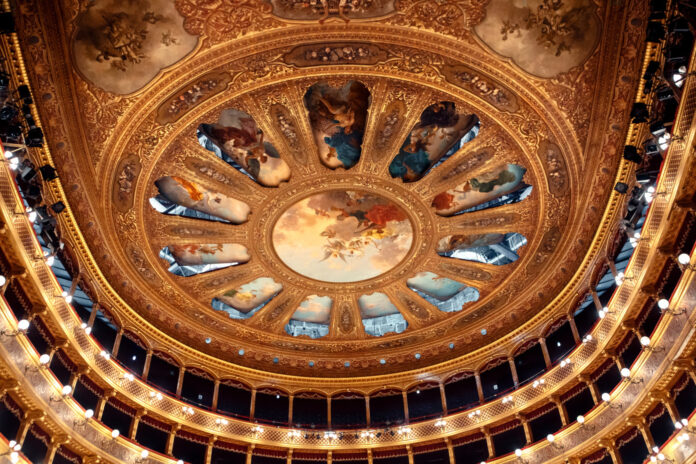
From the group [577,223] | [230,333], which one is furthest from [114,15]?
[577,223]

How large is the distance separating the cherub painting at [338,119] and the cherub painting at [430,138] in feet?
5.49

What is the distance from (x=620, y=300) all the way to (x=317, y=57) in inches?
468

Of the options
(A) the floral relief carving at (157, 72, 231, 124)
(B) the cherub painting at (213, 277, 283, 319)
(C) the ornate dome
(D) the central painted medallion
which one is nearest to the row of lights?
(C) the ornate dome

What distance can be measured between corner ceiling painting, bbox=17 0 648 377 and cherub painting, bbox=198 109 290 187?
0.06m

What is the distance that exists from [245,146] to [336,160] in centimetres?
326

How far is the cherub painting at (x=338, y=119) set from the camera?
785 inches

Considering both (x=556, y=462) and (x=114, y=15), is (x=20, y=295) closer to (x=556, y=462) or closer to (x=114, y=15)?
(x=114, y=15)

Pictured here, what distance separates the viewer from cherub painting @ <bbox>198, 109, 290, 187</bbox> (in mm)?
20406

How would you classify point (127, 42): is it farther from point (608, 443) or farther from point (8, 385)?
point (608, 443)

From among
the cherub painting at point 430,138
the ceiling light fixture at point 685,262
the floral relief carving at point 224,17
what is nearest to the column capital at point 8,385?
the floral relief carving at point 224,17

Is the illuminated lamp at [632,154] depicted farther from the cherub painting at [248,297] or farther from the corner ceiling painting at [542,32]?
the cherub painting at [248,297]

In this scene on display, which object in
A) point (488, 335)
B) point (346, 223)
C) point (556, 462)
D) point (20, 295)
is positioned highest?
point (346, 223)

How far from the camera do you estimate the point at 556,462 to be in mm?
18844

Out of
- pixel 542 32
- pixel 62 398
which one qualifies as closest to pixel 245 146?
pixel 62 398
